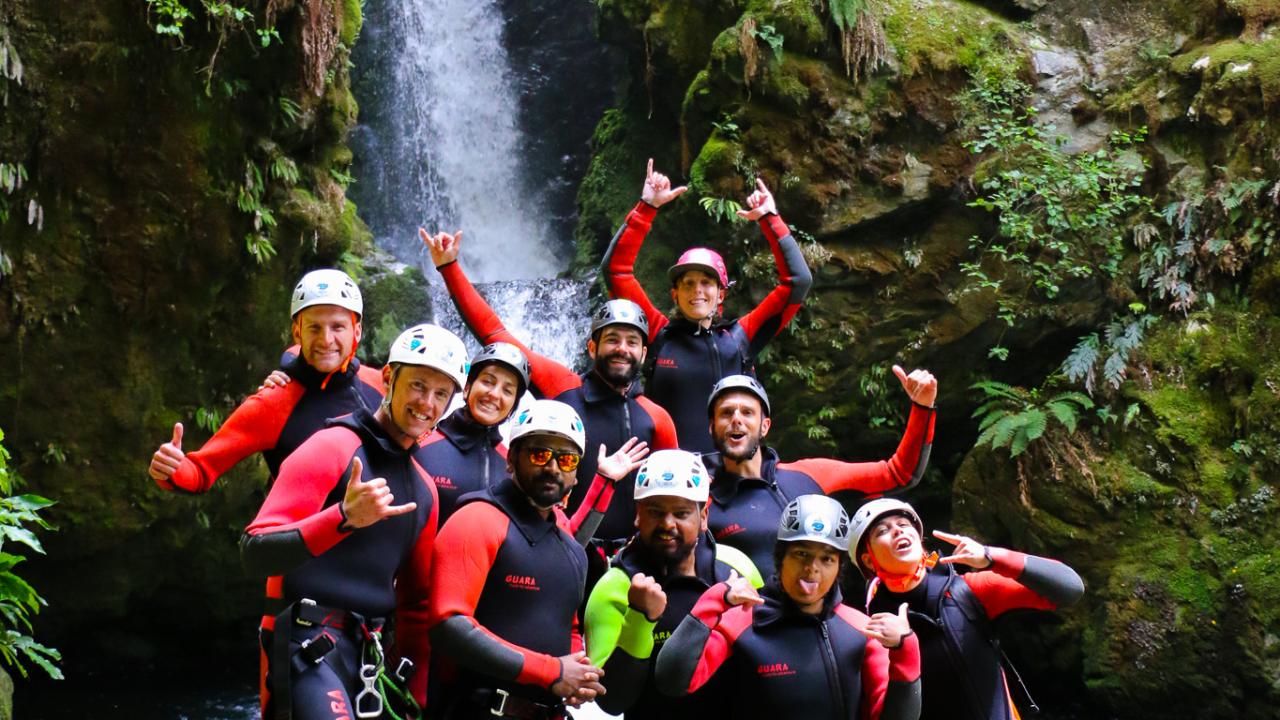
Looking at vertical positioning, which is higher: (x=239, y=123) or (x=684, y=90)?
(x=684, y=90)

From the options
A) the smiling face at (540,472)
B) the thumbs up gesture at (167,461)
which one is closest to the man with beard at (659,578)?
the smiling face at (540,472)

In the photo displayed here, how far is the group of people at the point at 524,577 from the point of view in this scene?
13.8 feet

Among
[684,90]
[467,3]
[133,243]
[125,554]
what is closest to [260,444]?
[133,243]

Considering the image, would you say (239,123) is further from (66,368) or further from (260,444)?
(260,444)

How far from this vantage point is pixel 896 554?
4793mm

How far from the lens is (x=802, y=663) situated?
14.5 ft

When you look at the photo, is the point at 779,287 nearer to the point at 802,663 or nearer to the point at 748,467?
the point at 748,467

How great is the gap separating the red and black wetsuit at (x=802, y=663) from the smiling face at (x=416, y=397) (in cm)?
138

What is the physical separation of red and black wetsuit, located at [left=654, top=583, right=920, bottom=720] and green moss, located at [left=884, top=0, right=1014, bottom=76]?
9.04 metres

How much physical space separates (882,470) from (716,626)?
2230 millimetres

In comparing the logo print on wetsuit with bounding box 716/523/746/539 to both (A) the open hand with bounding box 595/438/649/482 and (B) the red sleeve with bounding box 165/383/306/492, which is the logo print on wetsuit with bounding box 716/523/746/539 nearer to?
(A) the open hand with bounding box 595/438/649/482

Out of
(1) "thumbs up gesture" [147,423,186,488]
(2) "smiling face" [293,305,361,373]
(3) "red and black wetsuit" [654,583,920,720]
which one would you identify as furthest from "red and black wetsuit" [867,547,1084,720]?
(1) "thumbs up gesture" [147,423,186,488]

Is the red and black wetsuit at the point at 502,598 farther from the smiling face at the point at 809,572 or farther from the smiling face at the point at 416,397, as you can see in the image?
the smiling face at the point at 809,572

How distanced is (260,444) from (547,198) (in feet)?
46.6
